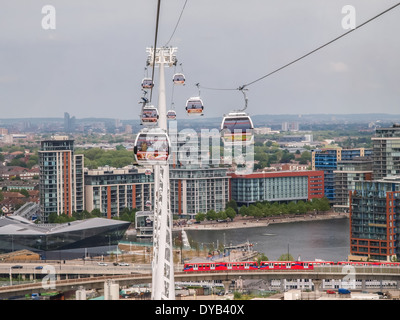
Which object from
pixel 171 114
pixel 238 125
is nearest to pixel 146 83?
pixel 171 114

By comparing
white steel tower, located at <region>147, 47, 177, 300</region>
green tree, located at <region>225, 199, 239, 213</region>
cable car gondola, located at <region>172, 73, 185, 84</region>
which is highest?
cable car gondola, located at <region>172, 73, 185, 84</region>

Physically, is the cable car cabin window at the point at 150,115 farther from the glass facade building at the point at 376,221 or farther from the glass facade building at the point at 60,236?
the glass facade building at the point at 60,236

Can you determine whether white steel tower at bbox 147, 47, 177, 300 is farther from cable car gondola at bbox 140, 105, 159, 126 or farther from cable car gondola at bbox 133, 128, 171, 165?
cable car gondola at bbox 140, 105, 159, 126

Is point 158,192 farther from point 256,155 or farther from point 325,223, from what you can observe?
point 256,155

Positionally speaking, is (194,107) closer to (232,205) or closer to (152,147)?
(152,147)

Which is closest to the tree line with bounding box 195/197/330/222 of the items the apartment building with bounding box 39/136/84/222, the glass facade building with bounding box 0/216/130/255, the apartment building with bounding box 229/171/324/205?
the apartment building with bounding box 229/171/324/205
